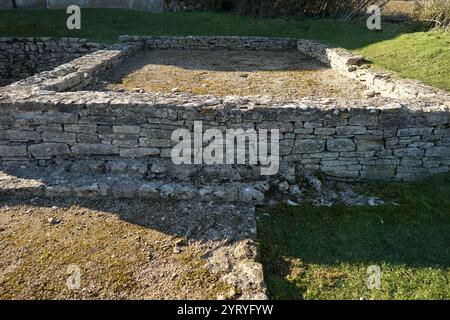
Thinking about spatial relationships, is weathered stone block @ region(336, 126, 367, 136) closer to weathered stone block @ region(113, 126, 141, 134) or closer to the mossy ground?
the mossy ground

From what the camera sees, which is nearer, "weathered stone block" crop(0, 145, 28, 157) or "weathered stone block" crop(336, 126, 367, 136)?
"weathered stone block" crop(336, 126, 367, 136)

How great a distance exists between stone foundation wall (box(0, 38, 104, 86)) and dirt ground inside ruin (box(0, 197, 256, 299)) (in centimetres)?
972

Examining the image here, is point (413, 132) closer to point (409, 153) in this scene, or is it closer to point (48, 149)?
point (409, 153)

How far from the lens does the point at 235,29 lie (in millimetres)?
16469

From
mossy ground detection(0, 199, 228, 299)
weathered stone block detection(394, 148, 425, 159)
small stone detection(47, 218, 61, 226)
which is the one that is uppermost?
weathered stone block detection(394, 148, 425, 159)

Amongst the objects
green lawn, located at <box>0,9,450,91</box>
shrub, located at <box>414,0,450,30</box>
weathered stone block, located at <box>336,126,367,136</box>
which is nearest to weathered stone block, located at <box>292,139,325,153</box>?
weathered stone block, located at <box>336,126,367,136</box>

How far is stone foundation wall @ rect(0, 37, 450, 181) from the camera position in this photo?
17.7 feet

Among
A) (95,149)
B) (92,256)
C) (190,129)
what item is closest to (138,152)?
(95,149)

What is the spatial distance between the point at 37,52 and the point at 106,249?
12.1 meters

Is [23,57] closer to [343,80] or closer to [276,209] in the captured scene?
[343,80]

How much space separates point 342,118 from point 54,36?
1335 cm

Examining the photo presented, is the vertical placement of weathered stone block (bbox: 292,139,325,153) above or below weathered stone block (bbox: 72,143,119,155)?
above

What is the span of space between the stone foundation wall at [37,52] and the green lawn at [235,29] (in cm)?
108

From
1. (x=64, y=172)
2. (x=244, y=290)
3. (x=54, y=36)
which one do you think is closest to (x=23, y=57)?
(x=54, y=36)
